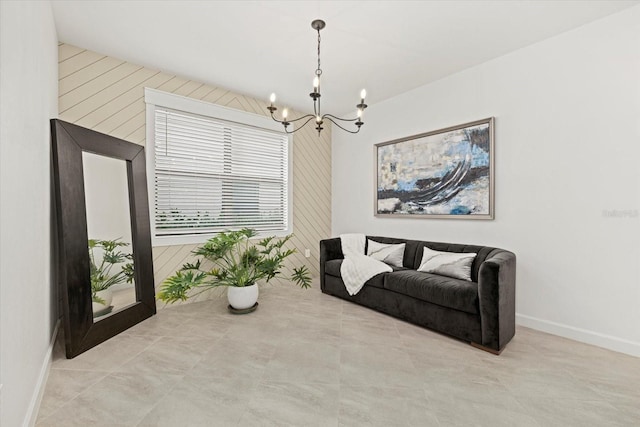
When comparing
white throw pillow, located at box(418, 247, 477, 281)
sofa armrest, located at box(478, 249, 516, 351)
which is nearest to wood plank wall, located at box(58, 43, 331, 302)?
white throw pillow, located at box(418, 247, 477, 281)

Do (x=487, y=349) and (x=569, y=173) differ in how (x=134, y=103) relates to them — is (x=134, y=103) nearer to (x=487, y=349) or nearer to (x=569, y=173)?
(x=487, y=349)

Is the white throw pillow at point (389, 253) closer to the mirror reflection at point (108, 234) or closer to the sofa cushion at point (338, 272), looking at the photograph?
the sofa cushion at point (338, 272)

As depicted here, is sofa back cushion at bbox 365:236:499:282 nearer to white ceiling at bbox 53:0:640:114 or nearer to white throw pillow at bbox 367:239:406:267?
white throw pillow at bbox 367:239:406:267

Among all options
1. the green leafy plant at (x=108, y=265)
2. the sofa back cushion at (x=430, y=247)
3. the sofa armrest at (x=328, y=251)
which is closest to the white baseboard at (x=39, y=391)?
the green leafy plant at (x=108, y=265)

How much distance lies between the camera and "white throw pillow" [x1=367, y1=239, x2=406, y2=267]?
3.70m

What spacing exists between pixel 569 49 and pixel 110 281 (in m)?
4.57

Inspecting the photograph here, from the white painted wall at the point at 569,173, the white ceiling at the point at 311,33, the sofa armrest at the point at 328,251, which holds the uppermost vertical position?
the white ceiling at the point at 311,33

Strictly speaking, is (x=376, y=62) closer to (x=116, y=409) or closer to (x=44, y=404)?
(x=116, y=409)

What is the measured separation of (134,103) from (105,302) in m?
2.02

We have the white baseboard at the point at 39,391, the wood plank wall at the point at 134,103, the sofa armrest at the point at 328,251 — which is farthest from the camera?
the sofa armrest at the point at 328,251

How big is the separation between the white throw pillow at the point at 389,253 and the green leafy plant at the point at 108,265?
8.96 ft

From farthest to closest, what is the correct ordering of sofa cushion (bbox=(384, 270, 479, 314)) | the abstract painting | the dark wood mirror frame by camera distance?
the abstract painting → sofa cushion (bbox=(384, 270, 479, 314)) → the dark wood mirror frame

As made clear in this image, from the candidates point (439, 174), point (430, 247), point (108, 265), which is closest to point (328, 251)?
point (430, 247)

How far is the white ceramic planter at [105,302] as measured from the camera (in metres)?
2.52
